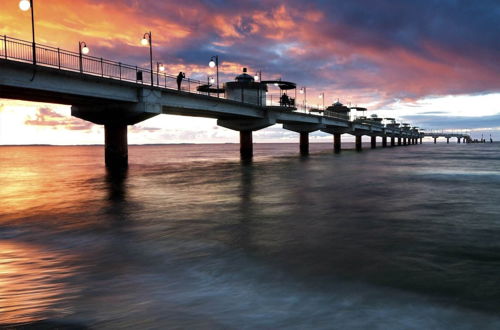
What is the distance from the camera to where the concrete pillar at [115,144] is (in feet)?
123

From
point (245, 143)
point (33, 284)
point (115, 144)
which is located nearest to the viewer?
point (33, 284)

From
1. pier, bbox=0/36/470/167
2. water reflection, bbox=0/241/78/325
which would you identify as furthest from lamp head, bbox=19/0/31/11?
water reflection, bbox=0/241/78/325

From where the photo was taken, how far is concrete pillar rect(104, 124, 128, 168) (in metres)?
37.4

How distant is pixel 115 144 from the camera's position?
3822cm

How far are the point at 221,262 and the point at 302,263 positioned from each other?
1720 millimetres

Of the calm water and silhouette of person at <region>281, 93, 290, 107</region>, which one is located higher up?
silhouette of person at <region>281, 93, 290, 107</region>

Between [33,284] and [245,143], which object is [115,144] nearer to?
[245,143]

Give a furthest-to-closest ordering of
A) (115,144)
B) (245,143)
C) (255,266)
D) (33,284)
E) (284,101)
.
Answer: (245,143)
(284,101)
(115,144)
(255,266)
(33,284)

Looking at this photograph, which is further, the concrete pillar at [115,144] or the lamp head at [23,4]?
the concrete pillar at [115,144]

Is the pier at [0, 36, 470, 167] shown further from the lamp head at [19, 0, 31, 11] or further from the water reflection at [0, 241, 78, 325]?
the water reflection at [0, 241, 78, 325]

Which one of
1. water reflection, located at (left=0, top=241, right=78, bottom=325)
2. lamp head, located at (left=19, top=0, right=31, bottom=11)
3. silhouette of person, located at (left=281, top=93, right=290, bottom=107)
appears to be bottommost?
water reflection, located at (left=0, top=241, right=78, bottom=325)

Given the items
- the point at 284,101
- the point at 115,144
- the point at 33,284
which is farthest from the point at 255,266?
the point at 284,101

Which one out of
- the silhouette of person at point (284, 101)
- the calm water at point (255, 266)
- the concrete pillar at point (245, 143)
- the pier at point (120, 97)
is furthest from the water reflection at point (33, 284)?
the concrete pillar at point (245, 143)

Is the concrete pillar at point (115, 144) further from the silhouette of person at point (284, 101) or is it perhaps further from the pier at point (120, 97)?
the silhouette of person at point (284, 101)
